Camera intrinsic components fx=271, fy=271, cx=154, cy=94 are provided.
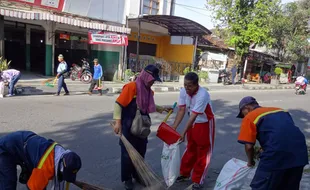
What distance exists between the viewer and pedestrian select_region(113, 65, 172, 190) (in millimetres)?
Result: 3143

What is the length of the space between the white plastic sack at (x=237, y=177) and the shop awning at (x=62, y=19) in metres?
10.2

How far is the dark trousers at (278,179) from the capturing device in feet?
7.66

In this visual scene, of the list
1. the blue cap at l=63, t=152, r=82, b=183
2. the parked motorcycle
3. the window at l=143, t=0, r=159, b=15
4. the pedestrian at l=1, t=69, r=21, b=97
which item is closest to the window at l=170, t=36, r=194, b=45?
the window at l=143, t=0, r=159, b=15

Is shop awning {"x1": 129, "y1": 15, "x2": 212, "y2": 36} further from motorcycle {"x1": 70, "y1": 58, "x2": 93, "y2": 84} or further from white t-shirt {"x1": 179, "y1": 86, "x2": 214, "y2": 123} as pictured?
white t-shirt {"x1": 179, "y1": 86, "x2": 214, "y2": 123}

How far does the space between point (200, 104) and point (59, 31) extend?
12625mm

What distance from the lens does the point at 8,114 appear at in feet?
21.1

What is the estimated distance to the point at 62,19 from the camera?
11492 millimetres

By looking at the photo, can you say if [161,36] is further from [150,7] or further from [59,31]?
[59,31]

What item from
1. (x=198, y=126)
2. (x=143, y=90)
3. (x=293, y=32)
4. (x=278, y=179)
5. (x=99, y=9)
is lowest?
(x=278, y=179)

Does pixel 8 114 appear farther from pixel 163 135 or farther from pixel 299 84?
pixel 299 84

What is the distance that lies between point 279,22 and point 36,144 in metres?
24.2

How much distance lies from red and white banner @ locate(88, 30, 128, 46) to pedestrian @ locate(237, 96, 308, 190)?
11.9 metres

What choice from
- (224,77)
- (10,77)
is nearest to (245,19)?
(224,77)

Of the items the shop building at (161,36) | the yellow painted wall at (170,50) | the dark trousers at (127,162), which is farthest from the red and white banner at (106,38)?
the dark trousers at (127,162)
